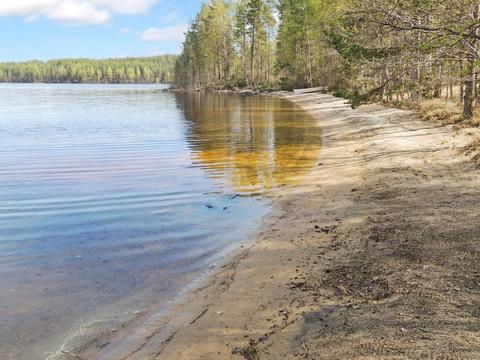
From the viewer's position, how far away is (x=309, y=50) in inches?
2349

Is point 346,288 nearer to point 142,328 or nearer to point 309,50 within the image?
point 142,328

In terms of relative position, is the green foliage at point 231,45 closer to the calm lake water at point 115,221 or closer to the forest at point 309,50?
the forest at point 309,50

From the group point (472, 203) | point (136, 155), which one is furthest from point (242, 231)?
point (136, 155)

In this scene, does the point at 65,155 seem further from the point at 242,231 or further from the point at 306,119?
the point at 306,119

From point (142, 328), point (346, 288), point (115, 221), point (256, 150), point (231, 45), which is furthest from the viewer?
point (231, 45)

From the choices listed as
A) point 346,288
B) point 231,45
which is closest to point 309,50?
point 231,45

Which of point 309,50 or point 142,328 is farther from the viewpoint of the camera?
point 309,50

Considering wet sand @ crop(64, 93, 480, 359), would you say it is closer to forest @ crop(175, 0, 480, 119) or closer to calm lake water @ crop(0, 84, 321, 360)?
calm lake water @ crop(0, 84, 321, 360)

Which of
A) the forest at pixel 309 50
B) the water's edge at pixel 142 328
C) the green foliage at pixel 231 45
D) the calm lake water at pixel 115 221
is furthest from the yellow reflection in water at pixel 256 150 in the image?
the green foliage at pixel 231 45

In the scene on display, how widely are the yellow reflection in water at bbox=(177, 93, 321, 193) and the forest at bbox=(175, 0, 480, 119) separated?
9.26ft

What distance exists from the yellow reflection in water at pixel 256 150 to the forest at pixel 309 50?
2822 mm

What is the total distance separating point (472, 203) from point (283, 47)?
65380 mm

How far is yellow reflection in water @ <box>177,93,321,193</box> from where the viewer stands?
1289 centimetres

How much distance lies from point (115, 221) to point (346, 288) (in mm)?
5486
